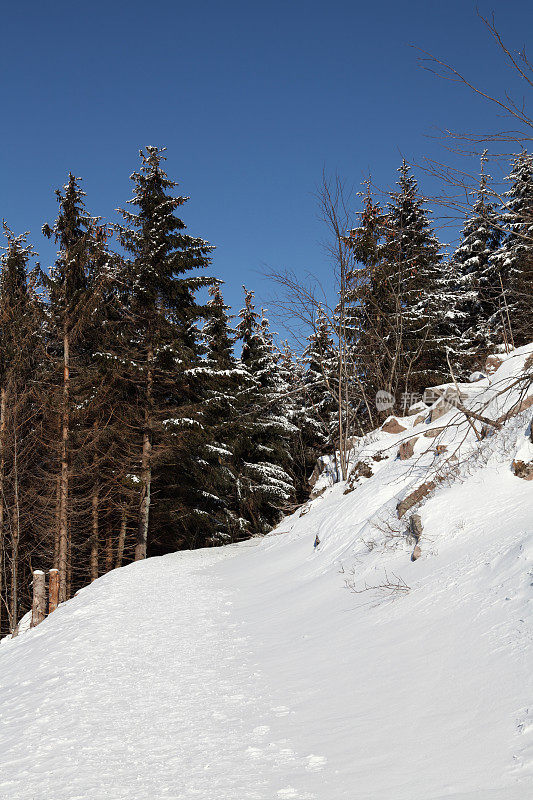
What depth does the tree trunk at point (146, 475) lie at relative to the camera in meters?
17.7

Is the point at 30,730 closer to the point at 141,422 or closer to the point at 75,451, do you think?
the point at 75,451

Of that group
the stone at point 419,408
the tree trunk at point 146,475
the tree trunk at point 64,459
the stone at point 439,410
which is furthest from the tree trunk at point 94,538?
the stone at point 439,410

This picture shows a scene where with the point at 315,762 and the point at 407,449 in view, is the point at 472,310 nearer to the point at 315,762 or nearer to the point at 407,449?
the point at 407,449

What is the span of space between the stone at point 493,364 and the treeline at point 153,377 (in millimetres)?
1796

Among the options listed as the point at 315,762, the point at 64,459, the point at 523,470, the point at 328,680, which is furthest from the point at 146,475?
the point at 315,762

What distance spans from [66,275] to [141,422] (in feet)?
18.0

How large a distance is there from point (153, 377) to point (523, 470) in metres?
14.6

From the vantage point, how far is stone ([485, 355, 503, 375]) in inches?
541

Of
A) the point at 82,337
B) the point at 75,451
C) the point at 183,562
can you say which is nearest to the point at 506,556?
the point at 183,562

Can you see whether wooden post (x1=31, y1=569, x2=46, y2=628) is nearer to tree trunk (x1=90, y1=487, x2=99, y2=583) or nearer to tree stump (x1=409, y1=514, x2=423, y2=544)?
tree trunk (x1=90, y1=487, x2=99, y2=583)

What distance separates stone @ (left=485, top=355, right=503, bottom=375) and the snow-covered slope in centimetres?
552

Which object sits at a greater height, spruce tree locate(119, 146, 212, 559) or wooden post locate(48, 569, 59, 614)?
spruce tree locate(119, 146, 212, 559)

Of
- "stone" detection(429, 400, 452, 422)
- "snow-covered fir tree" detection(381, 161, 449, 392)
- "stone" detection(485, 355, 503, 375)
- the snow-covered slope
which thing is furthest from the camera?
"snow-covered fir tree" detection(381, 161, 449, 392)

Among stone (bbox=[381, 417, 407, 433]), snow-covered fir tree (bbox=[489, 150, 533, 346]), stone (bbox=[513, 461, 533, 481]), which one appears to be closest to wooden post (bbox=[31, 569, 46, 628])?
stone (bbox=[381, 417, 407, 433])
